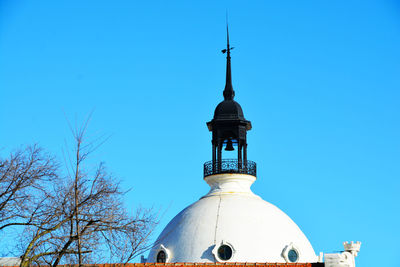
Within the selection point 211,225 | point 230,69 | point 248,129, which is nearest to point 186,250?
point 211,225

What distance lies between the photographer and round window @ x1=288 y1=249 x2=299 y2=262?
33.4 metres

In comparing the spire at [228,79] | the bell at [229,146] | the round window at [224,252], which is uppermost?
the spire at [228,79]

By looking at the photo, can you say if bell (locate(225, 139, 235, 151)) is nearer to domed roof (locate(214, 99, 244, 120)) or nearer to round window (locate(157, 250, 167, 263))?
domed roof (locate(214, 99, 244, 120))

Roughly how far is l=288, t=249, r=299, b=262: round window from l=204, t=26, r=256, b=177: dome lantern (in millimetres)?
5900

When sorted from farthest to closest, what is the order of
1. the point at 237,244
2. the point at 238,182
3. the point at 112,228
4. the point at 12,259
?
the point at 238,182
the point at 237,244
the point at 12,259
the point at 112,228

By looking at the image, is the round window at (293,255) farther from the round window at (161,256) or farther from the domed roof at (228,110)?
the domed roof at (228,110)

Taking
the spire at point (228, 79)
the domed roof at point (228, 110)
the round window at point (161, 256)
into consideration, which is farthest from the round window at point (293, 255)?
the spire at point (228, 79)

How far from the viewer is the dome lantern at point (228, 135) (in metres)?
38.6

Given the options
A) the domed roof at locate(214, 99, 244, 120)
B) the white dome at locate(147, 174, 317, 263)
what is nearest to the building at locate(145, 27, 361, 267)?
the white dome at locate(147, 174, 317, 263)

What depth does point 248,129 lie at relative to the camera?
3981cm

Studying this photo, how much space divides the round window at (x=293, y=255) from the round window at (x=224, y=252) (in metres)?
2.56

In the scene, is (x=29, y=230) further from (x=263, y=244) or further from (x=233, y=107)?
(x=233, y=107)

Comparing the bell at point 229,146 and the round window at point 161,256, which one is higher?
the bell at point 229,146

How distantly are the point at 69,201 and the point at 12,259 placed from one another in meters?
7.86
